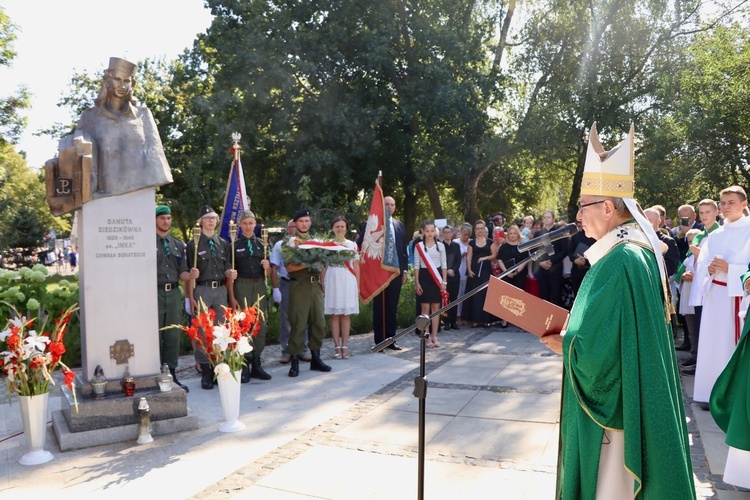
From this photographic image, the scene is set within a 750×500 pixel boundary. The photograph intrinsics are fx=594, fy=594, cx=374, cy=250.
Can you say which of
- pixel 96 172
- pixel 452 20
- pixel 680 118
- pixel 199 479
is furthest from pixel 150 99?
pixel 199 479

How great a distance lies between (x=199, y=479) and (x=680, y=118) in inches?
734

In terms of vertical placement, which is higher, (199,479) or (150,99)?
(150,99)

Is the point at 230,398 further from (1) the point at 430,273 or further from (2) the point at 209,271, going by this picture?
(1) the point at 430,273

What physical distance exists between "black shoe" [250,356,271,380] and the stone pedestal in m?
1.77

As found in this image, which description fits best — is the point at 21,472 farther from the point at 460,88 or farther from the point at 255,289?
the point at 460,88

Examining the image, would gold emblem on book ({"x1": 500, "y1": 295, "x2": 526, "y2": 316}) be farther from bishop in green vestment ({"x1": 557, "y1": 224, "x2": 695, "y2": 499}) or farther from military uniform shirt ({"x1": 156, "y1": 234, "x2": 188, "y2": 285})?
military uniform shirt ({"x1": 156, "y1": 234, "x2": 188, "y2": 285})

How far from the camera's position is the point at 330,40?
1967 centimetres

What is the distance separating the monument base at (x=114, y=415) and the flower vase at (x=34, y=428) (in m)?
0.22

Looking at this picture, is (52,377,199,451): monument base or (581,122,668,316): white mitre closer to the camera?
(581,122,668,316): white mitre

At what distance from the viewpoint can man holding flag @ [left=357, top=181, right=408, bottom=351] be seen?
9.21 m

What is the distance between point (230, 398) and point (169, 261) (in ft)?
6.95

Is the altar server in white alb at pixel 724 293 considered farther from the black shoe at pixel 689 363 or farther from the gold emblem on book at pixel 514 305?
the gold emblem on book at pixel 514 305

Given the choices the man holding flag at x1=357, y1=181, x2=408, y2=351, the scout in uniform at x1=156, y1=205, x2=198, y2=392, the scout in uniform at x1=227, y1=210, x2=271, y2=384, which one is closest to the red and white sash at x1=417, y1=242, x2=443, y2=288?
the man holding flag at x1=357, y1=181, x2=408, y2=351

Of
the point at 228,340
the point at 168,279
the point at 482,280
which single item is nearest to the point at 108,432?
the point at 228,340
